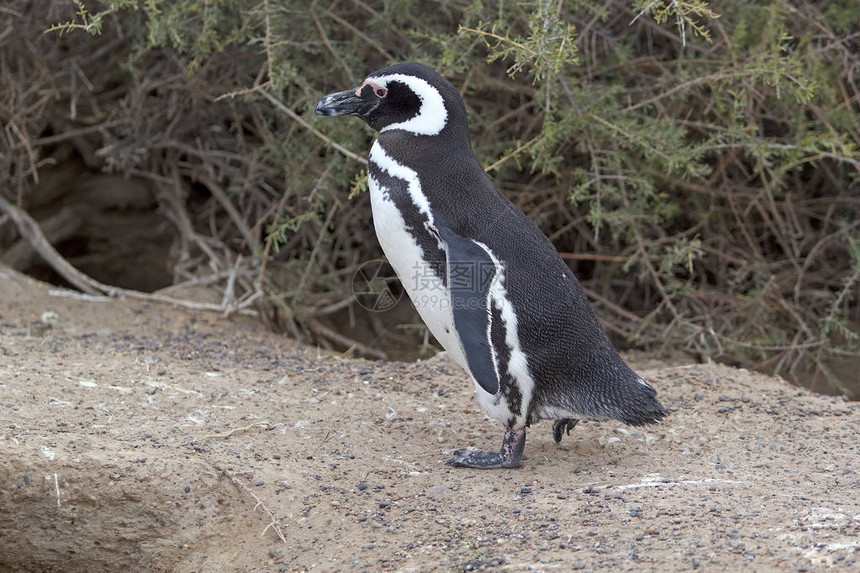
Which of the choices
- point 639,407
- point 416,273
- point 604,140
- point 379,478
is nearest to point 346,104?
point 416,273

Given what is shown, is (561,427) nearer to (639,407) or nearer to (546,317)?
(639,407)

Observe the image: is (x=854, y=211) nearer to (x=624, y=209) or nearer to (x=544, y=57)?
(x=624, y=209)

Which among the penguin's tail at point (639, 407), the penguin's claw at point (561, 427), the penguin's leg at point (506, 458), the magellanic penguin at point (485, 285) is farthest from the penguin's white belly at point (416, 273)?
the penguin's tail at point (639, 407)

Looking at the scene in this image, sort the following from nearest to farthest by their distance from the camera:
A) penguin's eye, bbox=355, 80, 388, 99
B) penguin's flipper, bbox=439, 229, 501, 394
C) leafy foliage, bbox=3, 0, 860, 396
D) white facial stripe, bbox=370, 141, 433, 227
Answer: penguin's flipper, bbox=439, 229, 501, 394 < white facial stripe, bbox=370, 141, 433, 227 < penguin's eye, bbox=355, 80, 388, 99 < leafy foliage, bbox=3, 0, 860, 396

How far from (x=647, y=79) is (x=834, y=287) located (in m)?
1.44

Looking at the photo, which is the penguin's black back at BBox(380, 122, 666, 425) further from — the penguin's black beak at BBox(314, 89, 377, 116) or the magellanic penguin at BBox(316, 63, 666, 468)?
the penguin's black beak at BBox(314, 89, 377, 116)

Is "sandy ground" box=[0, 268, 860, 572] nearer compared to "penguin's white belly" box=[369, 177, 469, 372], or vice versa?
"sandy ground" box=[0, 268, 860, 572]

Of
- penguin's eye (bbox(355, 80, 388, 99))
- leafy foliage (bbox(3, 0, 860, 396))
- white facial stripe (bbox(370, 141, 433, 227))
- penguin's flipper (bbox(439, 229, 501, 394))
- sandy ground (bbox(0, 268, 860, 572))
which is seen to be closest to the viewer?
sandy ground (bbox(0, 268, 860, 572))

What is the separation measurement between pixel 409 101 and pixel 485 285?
0.61 meters

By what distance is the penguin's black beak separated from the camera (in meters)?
3.00

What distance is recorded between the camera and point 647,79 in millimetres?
4312

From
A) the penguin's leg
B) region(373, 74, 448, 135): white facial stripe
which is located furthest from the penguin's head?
the penguin's leg

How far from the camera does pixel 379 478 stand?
275 cm

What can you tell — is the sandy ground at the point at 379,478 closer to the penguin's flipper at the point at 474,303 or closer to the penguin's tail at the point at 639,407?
the penguin's tail at the point at 639,407
